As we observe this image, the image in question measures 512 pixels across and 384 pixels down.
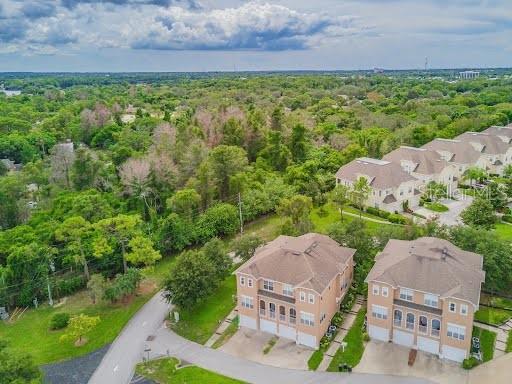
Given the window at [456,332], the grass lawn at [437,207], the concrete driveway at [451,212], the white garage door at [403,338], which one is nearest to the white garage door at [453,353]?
the window at [456,332]

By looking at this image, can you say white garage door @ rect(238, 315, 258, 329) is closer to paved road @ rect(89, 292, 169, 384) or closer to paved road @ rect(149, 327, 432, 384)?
paved road @ rect(149, 327, 432, 384)

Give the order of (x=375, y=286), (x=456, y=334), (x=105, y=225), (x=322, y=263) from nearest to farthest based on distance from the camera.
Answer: (x=456, y=334)
(x=375, y=286)
(x=322, y=263)
(x=105, y=225)

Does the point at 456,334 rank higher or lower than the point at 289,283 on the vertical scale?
lower

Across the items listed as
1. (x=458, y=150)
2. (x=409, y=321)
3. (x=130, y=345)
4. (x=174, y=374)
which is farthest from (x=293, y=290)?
(x=458, y=150)

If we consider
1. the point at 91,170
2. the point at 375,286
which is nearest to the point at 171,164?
the point at 91,170

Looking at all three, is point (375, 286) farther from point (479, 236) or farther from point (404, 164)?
point (404, 164)

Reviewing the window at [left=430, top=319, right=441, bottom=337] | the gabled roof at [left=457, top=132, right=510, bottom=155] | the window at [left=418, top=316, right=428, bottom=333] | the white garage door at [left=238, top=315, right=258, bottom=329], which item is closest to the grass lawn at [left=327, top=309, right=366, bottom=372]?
the window at [left=418, top=316, right=428, bottom=333]

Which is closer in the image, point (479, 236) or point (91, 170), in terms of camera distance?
point (479, 236)

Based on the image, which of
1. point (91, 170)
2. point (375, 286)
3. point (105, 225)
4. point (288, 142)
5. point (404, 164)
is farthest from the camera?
point (288, 142)
